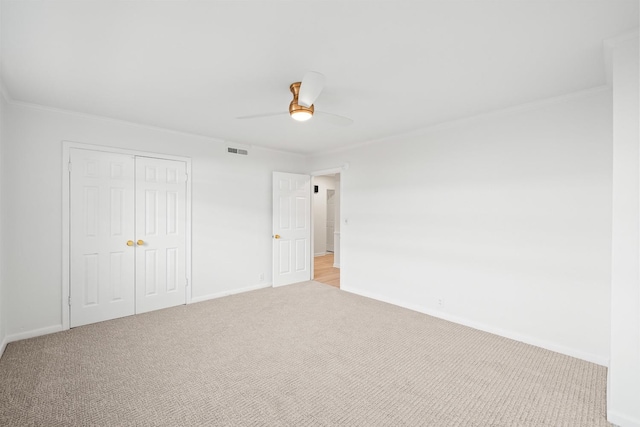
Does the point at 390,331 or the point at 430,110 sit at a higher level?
the point at 430,110

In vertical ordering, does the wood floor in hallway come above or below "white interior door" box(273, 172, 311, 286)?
below

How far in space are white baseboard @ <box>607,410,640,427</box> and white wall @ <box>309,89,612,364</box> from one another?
970 millimetres

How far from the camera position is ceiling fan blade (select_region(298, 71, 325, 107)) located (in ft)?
6.56

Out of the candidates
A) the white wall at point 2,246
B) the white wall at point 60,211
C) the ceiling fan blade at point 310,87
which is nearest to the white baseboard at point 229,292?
the white wall at point 60,211

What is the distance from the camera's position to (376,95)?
2789 mm

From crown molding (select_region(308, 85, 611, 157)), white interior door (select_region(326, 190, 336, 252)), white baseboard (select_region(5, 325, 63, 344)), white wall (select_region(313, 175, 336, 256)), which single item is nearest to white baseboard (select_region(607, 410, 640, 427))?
crown molding (select_region(308, 85, 611, 157))

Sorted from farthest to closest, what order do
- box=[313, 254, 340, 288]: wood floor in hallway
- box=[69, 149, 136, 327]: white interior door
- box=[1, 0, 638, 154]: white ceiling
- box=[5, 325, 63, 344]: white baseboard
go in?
box=[313, 254, 340, 288]: wood floor in hallway
box=[69, 149, 136, 327]: white interior door
box=[5, 325, 63, 344]: white baseboard
box=[1, 0, 638, 154]: white ceiling

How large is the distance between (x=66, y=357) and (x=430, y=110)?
4.28 metres

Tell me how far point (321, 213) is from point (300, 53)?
6996mm

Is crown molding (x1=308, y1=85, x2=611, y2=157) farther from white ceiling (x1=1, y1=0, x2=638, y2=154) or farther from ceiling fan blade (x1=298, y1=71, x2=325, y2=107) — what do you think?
ceiling fan blade (x1=298, y1=71, x2=325, y2=107)

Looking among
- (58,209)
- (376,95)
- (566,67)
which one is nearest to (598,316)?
(566,67)

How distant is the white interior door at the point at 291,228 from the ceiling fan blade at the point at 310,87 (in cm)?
294

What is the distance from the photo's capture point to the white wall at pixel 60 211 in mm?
2990

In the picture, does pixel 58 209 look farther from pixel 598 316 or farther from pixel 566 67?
pixel 598 316
